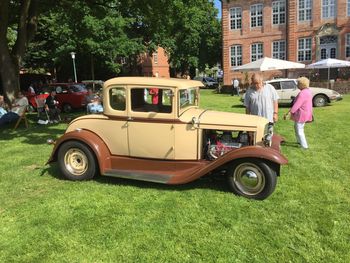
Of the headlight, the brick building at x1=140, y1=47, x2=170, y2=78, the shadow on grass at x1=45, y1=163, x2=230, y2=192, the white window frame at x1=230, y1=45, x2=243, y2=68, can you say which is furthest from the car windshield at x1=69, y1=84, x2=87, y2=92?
the brick building at x1=140, y1=47, x2=170, y2=78

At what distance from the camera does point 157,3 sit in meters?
15.0

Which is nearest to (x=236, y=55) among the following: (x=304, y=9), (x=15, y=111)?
(x=304, y=9)

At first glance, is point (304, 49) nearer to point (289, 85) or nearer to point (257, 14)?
point (257, 14)

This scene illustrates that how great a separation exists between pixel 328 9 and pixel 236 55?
1005cm

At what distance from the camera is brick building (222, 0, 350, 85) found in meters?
36.2

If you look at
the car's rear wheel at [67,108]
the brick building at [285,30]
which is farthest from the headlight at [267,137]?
the brick building at [285,30]

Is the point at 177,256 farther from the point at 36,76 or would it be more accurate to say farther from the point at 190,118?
the point at 36,76

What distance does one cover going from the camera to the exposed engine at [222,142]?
638 cm

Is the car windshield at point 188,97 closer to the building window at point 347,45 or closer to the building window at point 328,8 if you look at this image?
the building window at point 347,45

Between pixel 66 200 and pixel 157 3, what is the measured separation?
10.8m

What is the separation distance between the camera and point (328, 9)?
36.5 m

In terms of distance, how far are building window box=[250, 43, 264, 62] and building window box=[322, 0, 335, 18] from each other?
22.0 feet

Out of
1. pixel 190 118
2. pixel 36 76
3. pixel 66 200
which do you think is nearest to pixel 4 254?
pixel 66 200

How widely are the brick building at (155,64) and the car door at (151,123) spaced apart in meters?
47.6
